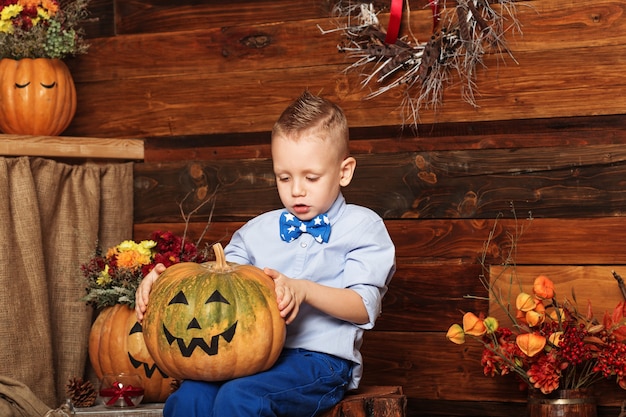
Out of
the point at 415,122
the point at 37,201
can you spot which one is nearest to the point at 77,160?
the point at 37,201

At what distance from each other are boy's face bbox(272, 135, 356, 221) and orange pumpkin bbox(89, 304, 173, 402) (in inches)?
38.3

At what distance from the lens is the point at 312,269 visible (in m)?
2.62

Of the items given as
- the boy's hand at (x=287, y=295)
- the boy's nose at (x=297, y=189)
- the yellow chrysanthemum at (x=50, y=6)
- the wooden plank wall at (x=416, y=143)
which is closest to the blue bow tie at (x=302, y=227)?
the boy's nose at (x=297, y=189)

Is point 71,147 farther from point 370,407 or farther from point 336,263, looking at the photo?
point 370,407

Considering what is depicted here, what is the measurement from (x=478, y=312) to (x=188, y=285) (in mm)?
1472

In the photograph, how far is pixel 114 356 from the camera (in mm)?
3275

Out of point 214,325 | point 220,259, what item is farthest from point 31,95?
point 214,325

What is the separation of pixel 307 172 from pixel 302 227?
19 cm

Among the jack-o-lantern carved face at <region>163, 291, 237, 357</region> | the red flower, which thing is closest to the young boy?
the jack-o-lantern carved face at <region>163, 291, 237, 357</region>

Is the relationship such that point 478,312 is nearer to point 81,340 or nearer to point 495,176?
point 495,176

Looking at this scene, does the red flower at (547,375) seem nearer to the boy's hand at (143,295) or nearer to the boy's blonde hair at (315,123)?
the boy's blonde hair at (315,123)

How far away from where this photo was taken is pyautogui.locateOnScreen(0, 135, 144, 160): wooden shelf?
3.50 metres

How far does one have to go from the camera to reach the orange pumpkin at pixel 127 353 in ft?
10.6

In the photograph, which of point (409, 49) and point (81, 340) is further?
point (81, 340)
